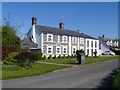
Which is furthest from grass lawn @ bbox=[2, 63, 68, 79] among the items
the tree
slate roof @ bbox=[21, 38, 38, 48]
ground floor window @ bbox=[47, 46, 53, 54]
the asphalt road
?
ground floor window @ bbox=[47, 46, 53, 54]

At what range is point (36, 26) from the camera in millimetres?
49750

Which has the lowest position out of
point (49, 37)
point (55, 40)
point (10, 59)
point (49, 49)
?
point (10, 59)

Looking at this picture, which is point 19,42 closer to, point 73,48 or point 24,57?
point 24,57

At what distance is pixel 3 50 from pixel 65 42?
84.9 feet

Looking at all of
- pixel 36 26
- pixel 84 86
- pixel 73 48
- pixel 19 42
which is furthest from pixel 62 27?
pixel 84 86

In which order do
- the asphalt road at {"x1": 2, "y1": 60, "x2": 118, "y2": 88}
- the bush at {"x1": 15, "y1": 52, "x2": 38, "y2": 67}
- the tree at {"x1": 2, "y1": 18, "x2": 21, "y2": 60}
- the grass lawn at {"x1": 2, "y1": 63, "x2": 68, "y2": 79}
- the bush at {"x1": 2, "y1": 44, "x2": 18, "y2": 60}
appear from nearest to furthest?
the asphalt road at {"x1": 2, "y1": 60, "x2": 118, "y2": 88}
the grass lawn at {"x1": 2, "y1": 63, "x2": 68, "y2": 79}
the bush at {"x1": 15, "y1": 52, "x2": 38, "y2": 67}
the bush at {"x1": 2, "y1": 44, "x2": 18, "y2": 60}
the tree at {"x1": 2, "y1": 18, "x2": 21, "y2": 60}

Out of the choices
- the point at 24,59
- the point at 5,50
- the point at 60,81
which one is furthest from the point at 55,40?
the point at 60,81

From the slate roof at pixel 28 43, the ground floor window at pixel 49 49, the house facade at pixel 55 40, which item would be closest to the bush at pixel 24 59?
the slate roof at pixel 28 43

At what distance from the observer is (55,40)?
168 ft

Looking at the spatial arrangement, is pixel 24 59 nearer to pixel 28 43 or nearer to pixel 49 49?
pixel 28 43

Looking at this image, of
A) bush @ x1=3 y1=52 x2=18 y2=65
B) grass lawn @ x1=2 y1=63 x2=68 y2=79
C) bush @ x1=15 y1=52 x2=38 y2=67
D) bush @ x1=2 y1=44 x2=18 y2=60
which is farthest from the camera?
bush @ x1=2 y1=44 x2=18 y2=60

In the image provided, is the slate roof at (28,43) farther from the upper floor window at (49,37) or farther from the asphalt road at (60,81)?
the asphalt road at (60,81)

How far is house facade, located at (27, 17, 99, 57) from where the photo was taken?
159ft

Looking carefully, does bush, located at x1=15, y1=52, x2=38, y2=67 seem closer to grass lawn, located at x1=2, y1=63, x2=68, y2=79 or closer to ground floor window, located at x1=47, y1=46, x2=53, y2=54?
grass lawn, located at x1=2, y1=63, x2=68, y2=79
